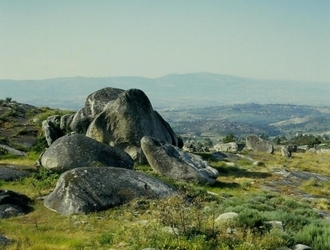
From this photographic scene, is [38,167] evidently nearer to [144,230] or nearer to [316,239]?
[144,230]

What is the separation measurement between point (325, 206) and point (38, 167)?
20.4 meters

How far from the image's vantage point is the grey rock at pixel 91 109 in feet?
136

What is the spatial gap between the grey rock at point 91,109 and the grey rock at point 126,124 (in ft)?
9.80

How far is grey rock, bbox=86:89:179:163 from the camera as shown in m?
36.0

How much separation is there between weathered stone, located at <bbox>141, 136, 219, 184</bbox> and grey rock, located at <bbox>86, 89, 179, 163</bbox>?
398 centimetres

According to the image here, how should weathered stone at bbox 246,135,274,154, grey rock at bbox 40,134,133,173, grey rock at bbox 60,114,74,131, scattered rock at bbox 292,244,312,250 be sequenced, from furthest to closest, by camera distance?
1. weathered stone at bbox 246,135,274,154
2. grey rock at bbox 60,114,74,131
3. grey rock at bbox 40,134,133,173
4. scattered rock at bbox 292,244,312,250

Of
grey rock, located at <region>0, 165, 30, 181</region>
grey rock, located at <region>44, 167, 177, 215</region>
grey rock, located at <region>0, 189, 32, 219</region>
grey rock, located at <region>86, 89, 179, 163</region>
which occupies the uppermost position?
grey rock, located at <region>86, 89, 179, 163</region>

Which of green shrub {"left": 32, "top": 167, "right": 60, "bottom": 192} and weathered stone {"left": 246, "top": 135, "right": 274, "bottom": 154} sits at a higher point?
green shrub {"left": 32, "top": 167, "right": 60, "bottom": 192}

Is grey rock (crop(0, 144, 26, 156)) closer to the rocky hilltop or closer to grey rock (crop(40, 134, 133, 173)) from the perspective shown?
the rocky hilltop

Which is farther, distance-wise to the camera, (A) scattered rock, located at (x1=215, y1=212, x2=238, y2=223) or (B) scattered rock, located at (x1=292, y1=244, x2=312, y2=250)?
(A) scattered rock, located at (x1=215, y1=212, x2=238, y2=223)

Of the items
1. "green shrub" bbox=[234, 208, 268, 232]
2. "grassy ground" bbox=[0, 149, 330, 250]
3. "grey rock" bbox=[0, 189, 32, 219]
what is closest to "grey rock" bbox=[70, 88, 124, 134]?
"grassy ground" bbox=[0, 149, 330, 250]

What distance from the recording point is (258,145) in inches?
2534

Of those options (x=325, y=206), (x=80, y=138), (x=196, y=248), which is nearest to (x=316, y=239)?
(x=196, y=248)

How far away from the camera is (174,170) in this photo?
2970 cm
